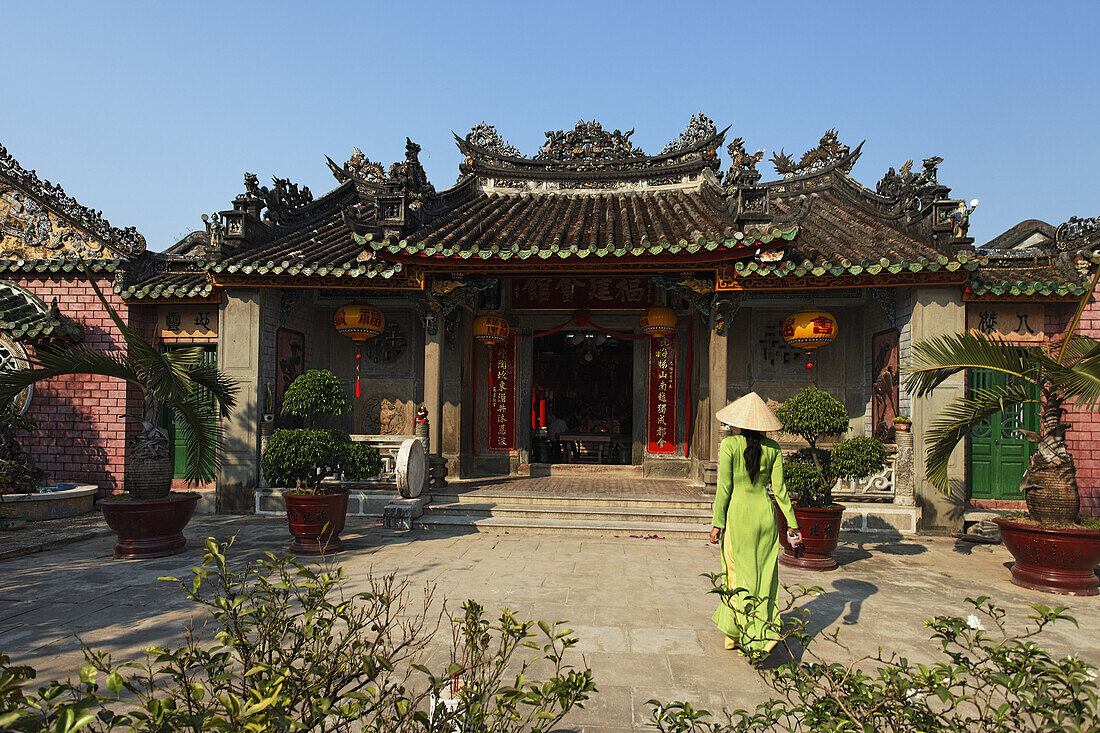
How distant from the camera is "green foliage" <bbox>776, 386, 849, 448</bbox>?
5758 millimetres

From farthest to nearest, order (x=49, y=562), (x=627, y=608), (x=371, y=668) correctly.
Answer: (x=49, y=562), (x=627, y=608), (x=371, y=668)

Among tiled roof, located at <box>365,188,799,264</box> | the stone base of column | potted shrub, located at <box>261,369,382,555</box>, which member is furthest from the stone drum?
tiled roof, located at <box>365,188,799,264</box>

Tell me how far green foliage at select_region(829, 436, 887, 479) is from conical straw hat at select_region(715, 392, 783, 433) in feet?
8.28

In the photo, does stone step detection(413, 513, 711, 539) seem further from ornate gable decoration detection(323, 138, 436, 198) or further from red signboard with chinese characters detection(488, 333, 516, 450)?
ornate gable decoration detection(323, 138, 436, 198)

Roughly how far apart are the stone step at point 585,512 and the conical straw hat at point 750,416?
3.70 meters

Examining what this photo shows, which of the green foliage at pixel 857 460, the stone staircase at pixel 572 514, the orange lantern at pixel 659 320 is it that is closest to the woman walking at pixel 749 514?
the green foliage at pixel 857 460

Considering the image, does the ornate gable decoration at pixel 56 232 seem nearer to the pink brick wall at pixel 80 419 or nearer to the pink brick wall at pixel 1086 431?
the pink brick wall at pixel 80 419

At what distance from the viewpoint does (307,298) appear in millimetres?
9406

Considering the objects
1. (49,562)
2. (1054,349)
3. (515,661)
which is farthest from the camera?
(1054,349)

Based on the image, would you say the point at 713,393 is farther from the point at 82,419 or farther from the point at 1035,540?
the point at 82,419

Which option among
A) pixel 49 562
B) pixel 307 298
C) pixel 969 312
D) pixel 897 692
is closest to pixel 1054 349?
pixel 969 312

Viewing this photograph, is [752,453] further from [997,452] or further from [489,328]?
[997,452]

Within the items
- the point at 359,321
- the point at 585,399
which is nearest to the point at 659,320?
the point at 359,321

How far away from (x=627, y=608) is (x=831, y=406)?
9.61 feet
